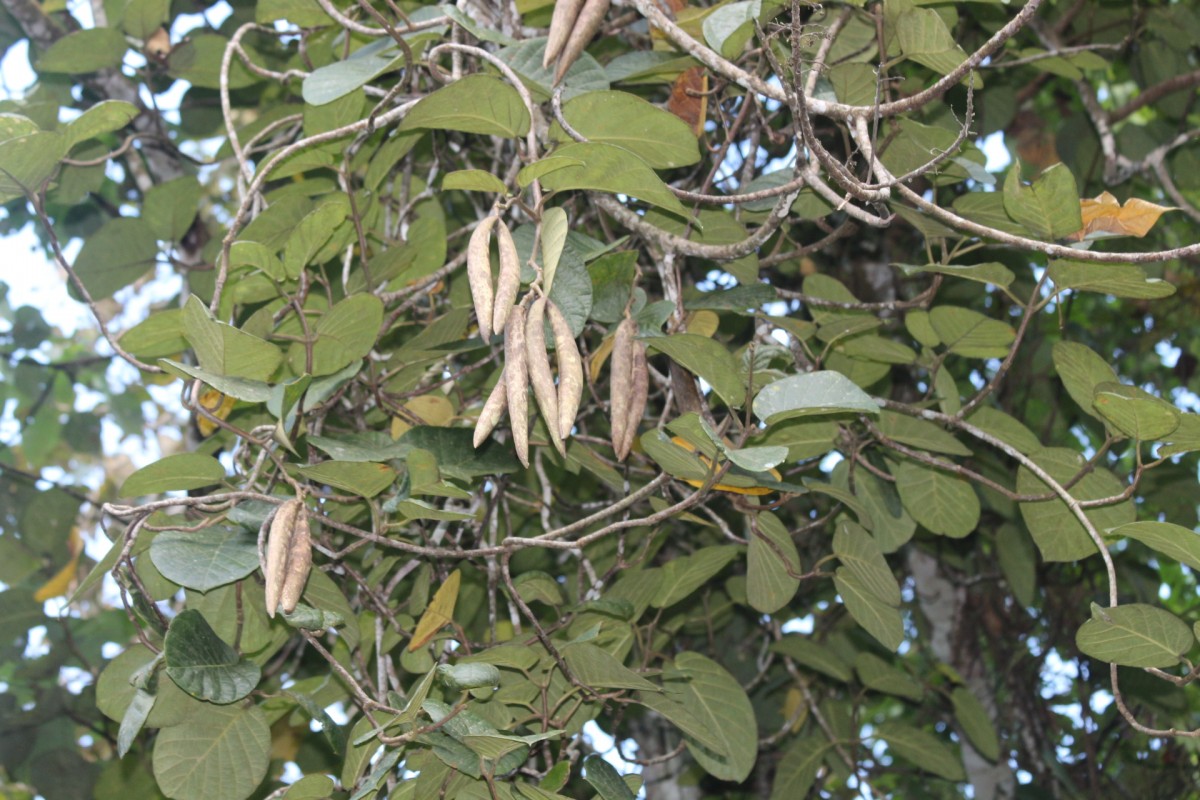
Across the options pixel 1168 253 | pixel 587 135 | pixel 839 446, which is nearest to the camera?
pixel 1168 253

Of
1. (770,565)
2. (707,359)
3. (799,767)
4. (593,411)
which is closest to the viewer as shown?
(707,359)

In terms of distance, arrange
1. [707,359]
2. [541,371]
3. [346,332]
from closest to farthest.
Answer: [541,371] → [707,359] → [346,332]

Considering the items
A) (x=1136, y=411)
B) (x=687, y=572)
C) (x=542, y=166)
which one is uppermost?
(x=542, y=166)

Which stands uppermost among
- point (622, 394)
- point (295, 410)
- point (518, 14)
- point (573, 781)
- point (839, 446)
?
point (518, 14)

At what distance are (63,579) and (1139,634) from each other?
166cm

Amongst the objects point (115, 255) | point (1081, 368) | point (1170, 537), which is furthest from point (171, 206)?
point (1170, 537)

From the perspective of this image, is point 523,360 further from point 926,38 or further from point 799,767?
point 799,767

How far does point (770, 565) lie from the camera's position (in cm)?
122

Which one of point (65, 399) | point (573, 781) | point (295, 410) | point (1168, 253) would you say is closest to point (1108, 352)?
point (573, 781)

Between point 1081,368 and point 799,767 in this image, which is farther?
point 799,767

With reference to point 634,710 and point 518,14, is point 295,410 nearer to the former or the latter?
point 518,14

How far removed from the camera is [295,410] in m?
1.09

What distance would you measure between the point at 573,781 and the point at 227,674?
65cm

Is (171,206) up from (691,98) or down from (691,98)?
down
